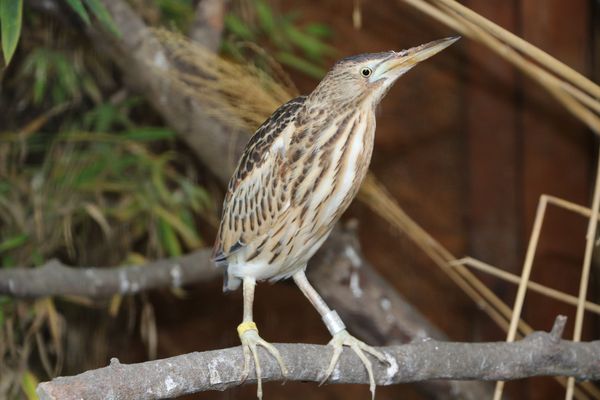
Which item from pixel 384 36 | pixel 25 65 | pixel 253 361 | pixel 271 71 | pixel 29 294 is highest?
pixel 384 36

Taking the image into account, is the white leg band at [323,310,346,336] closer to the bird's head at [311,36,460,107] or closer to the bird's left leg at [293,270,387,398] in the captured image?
the bird's left leg at [293,270,387,398]

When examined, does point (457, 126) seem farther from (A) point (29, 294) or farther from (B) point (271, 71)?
(A) point (29, 294)

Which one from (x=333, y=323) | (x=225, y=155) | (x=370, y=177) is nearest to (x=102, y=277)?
(x=225, y=155)

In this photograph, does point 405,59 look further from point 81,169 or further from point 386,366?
point 81,169

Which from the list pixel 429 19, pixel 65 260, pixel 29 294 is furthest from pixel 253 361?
pixel 429 19

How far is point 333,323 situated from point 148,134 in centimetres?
77

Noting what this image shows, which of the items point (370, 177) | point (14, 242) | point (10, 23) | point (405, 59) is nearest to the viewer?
point (405, 59)

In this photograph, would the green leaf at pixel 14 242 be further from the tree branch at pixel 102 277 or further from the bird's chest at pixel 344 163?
the bird's chest at pixel 344 163

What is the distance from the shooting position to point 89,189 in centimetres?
182

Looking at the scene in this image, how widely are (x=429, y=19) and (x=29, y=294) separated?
0.96 metres

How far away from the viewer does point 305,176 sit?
1105mm

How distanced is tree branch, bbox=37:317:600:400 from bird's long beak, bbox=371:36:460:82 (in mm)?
328

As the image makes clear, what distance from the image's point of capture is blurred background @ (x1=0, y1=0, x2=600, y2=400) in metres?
1.86

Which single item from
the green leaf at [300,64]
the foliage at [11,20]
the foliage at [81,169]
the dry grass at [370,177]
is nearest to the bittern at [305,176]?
the dry grass at [370,177]
